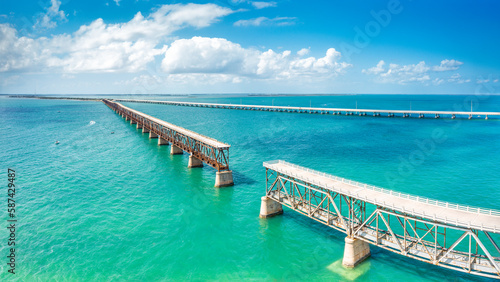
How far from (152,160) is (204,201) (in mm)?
32485

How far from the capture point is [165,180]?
190 ft

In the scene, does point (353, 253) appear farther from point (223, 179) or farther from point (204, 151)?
point (204, 151)

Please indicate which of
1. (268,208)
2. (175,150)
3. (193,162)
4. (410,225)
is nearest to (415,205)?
(410,225)

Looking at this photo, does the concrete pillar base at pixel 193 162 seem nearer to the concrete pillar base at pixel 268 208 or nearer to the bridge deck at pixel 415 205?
the concrete pillar base at pixel 268 208

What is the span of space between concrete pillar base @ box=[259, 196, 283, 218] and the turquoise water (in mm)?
892

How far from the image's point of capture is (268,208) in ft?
132

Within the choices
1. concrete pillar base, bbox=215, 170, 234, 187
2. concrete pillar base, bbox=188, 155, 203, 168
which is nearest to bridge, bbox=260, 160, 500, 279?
concrete pillar base, bbox=215, 170, 234, 187

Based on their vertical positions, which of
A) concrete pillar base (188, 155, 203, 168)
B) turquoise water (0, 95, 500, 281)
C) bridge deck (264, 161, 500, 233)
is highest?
bridge deck (264, 161, 500, 233)

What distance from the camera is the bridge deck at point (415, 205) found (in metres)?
24.1

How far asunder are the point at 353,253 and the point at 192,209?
23958mm

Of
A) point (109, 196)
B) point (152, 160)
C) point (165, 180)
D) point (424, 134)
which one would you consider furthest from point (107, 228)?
point (424, 134)

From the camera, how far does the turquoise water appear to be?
29766 millimetres

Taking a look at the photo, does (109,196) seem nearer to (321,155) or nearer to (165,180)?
(165,180)

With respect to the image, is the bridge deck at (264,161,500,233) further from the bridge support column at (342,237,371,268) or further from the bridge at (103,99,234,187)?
the bridge at (103,99,234,187)
